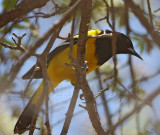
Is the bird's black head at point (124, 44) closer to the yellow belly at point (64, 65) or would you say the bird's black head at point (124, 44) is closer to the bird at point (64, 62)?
the bird at point (64, 62)

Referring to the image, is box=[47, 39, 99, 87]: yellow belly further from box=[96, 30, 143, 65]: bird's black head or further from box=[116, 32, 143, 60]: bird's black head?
box=[116, 32, 143, 60]: bird's black head

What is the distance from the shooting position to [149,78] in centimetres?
293

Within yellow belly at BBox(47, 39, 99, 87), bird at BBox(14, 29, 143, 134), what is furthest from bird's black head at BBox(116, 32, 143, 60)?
yellow belly at BBox(47, 39, 99, 87)

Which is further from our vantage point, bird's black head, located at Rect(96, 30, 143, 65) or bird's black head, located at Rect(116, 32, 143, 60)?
bird's black head, located at Rect(116, 32, 143, 60)

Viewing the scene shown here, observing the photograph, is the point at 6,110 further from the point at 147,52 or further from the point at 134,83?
the point at 147,52

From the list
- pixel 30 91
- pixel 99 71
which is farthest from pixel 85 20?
pixel 99 71

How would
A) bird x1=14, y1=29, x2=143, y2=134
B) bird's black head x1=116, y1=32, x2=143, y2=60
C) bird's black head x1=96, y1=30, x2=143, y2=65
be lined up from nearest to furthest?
bird x1=14, y1=29, x2=143, y2=134 < bird's black head x1=96, y1=30, x2=143, y2=65 < bird's black head x1=116, y1=32, x2=143, y2=60

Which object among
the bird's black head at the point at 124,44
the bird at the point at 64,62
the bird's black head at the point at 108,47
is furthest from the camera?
the bird's black head at the point at 124,44

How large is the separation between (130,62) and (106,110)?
27.2 inches

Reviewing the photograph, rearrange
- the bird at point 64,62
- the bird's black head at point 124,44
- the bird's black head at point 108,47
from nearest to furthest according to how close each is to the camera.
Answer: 1. the bird at point 64,62
2. the bird's black head at point 108,47
3. the bird's black head at point 124,44

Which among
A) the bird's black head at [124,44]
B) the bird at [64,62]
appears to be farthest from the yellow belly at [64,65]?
the bird's black head at [124,44]

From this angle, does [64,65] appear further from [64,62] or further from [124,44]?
[124,44]

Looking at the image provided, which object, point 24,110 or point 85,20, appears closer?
point 85,20

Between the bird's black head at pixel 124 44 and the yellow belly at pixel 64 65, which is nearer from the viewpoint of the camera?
the yellow belly at pixel 64 65
